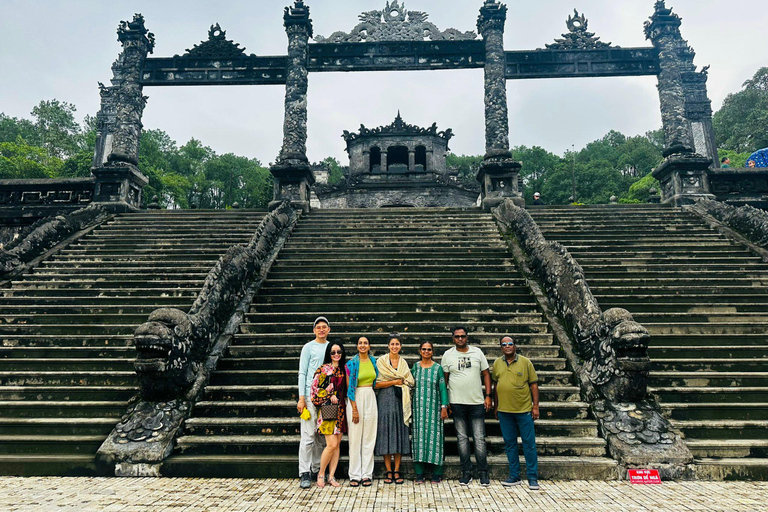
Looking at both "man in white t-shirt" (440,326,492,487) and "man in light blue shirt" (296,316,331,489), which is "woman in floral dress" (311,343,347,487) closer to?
"man in light blue shirt" (296,316,331,489)

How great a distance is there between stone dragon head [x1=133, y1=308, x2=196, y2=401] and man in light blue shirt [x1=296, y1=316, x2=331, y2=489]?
154cm

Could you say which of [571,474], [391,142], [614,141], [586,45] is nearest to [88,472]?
[571,474]

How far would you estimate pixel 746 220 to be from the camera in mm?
8430

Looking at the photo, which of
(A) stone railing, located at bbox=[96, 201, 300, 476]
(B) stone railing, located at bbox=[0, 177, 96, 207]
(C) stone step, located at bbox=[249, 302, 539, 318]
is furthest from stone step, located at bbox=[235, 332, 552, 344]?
(B) stone railing, located at bbox=[0, 177, 96, 207]

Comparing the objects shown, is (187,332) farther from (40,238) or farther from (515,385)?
(40,238)

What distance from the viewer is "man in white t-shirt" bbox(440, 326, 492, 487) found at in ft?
12.5

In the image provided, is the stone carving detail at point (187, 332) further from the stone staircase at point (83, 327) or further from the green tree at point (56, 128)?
the green tree at point (56, 128)

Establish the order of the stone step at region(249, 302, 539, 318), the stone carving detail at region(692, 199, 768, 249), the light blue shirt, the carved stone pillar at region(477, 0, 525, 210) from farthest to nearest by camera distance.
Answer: the carved stone pillar at region(477, 0, 525, 210) < the stone carving detail at region(692, 199, 768, 249) < the stone step at region(249, 302, 539, 318) < the light blue shirt

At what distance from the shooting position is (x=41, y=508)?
10.8 feet

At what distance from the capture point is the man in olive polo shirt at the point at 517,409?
3.78 m

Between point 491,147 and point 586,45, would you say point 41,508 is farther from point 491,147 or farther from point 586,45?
point 586,45

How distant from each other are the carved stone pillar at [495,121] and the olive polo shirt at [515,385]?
767 cm

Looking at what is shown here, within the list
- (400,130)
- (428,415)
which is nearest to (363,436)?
(428,415)

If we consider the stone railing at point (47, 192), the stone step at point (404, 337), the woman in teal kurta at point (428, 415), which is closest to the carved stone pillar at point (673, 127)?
the stone step at point (404, 337)
